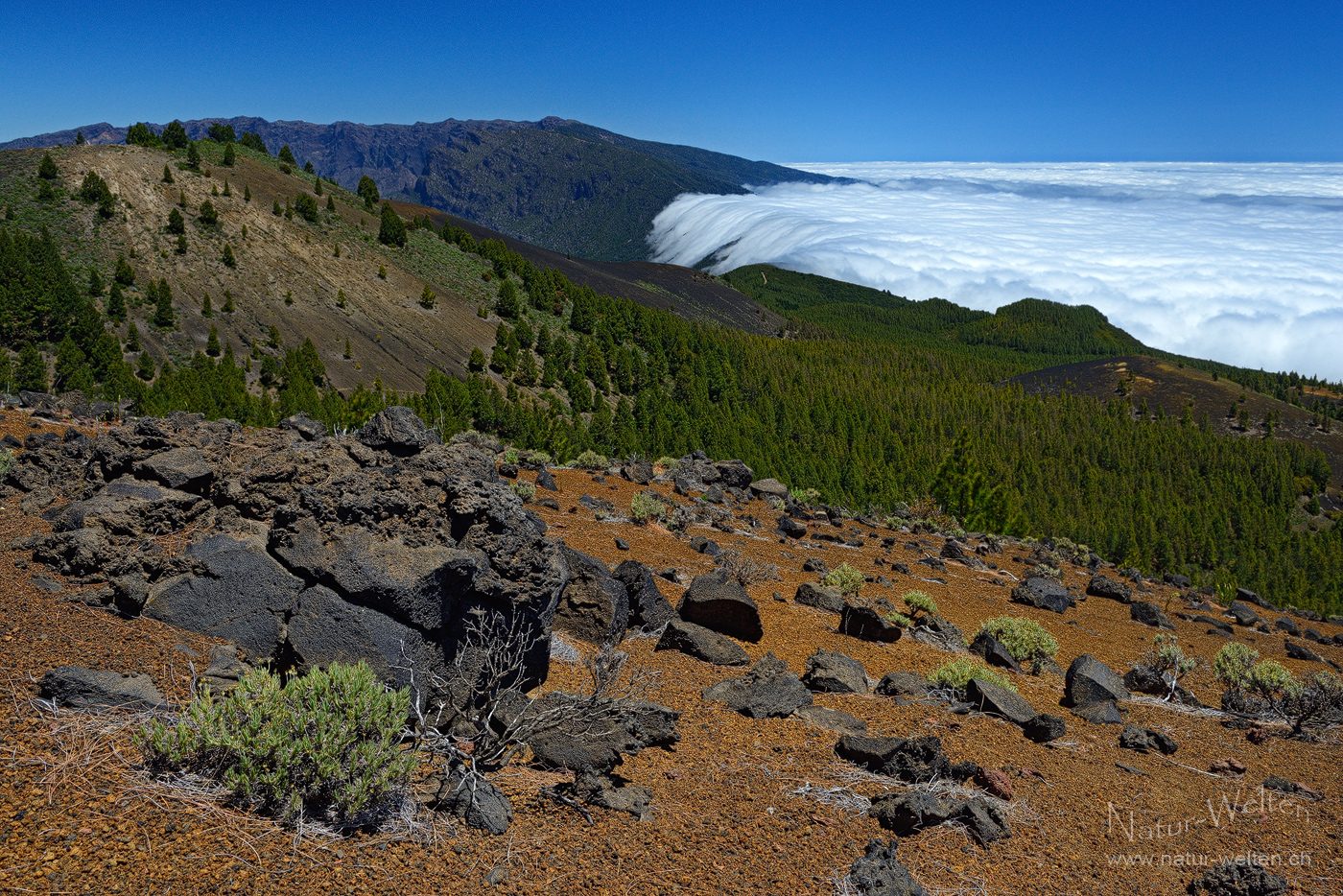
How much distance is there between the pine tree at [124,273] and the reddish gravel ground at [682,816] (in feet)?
182

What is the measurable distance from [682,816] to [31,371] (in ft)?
172

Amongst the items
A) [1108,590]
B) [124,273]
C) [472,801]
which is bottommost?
[1108,590]

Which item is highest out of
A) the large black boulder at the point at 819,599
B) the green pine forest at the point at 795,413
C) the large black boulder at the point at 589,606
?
the large black boulder at the point at 589,606

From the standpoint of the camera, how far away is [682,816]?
5.33 meters

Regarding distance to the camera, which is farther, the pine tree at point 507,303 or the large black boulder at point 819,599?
the pine tree at point 507,303

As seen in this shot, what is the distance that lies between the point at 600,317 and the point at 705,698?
81379 mm

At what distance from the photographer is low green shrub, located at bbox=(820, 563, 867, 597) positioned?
13352mm

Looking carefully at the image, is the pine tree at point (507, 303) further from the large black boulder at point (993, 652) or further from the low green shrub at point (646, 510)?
the large black boulder at point (993, 652)

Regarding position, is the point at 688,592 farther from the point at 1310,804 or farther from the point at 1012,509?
the point at 1012,509

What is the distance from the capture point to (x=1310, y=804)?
6.91 m

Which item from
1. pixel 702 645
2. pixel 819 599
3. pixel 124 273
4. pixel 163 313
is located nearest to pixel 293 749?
pixel 702 645

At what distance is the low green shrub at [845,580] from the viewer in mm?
13352

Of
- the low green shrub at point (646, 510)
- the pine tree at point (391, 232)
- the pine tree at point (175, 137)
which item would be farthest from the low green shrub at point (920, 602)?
the pine tree at point (175, 137)

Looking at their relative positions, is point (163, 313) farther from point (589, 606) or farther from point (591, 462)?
point (589, 606)
